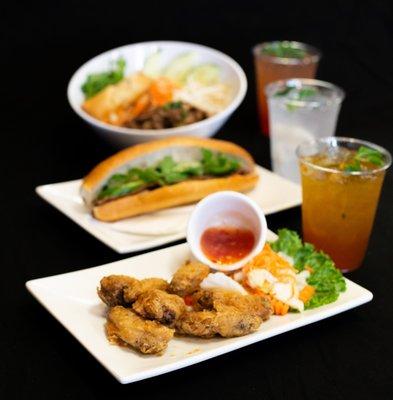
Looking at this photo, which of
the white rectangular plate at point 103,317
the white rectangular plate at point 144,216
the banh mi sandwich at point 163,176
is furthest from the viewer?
the banh mi sandwich at point 163,176

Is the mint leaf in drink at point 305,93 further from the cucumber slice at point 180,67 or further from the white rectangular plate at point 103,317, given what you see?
the white rectangular plate at point 103,317

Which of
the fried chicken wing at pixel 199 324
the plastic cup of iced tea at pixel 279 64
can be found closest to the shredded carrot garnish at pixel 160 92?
the plastic cup of iced tea at pixel 279 64

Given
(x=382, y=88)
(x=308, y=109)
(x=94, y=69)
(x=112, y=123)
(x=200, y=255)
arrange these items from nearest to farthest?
(x=200, y=255)
(x=308, y=109)
(x=112, y=123)
(x=94, y=69)
(x=382, y=88)

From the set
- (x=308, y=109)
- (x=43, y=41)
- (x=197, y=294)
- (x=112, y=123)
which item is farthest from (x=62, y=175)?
(x=43, y=41)

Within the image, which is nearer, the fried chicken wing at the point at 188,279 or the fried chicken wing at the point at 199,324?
the fried chicken wing at the point at 199,324

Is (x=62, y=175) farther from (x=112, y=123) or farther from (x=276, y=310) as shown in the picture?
(x=276, y=310)

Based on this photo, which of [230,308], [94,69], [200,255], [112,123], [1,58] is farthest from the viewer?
[1,58]

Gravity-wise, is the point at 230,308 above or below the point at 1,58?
above

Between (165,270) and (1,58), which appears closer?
(165,270)
